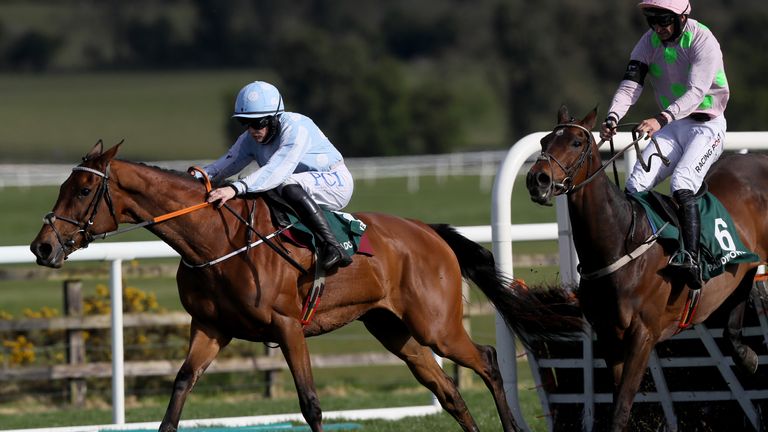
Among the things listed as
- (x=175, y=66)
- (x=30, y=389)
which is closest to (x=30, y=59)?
(x=175, y=66)

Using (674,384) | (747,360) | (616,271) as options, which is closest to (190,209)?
(616,271)

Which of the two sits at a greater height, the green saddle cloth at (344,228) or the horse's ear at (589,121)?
the horse's ear at (589,121)

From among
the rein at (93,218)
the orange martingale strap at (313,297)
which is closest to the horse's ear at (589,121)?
the orange martingale strap at (313,297)

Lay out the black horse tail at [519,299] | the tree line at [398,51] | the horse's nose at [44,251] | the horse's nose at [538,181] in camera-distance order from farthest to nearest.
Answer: the tree line at [398,51], the black horse tail at [519,299], the horse's nose at [44,251], the horse's nose at [538,181]

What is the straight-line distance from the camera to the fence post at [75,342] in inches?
363

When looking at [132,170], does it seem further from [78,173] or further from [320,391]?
[320,391]

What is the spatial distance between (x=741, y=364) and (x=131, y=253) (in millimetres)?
3590

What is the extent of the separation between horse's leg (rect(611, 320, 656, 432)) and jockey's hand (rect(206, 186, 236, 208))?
1.96 m

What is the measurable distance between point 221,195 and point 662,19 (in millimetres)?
2241

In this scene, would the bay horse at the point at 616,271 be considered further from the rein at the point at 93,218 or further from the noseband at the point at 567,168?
the rein at the point at 93,218

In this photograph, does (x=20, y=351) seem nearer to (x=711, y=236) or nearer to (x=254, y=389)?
(x=254, y=389)

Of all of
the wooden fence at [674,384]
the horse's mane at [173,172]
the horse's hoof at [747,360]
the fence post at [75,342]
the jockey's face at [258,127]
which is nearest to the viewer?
the horse's mane at [173,172]

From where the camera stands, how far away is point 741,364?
6.47 m

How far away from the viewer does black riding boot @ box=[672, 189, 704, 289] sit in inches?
234
